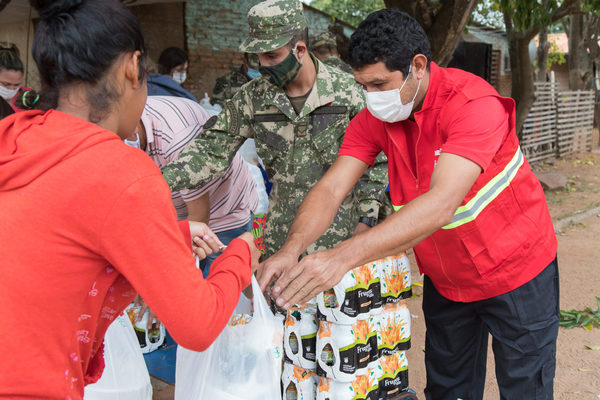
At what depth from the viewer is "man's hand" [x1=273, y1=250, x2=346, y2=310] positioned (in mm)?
1549

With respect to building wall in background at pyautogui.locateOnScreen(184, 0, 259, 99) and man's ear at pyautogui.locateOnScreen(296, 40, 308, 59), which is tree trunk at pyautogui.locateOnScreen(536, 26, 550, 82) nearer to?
building wall in background at pyautogui.locateOnScreen(184, 0, 259, 99)

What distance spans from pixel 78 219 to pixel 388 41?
3.74 feet

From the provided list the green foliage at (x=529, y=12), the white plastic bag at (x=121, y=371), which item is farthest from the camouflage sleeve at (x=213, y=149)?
the green foliage at (x=529, y=12)

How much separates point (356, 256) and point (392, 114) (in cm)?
60

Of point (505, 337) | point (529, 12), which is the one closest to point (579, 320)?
point (505, 337)

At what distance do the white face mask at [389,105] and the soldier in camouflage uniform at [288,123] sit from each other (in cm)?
69

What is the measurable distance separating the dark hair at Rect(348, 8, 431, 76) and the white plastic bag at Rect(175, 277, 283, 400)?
32.9 inches

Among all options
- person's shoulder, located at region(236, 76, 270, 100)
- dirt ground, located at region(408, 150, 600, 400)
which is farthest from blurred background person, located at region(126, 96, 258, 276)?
dirt ground, located at region(408, 150, 600, 400)

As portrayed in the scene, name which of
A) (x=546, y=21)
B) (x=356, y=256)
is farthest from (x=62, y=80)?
(x=546, y=21)

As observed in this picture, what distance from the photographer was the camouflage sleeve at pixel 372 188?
256cm

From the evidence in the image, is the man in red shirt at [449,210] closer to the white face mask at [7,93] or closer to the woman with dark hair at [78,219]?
the woman with dark hair at [78,219]

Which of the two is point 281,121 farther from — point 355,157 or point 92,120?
point 92,120

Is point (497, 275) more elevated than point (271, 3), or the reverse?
point (271, 3)

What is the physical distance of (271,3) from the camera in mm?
2480
